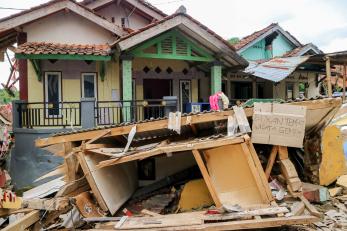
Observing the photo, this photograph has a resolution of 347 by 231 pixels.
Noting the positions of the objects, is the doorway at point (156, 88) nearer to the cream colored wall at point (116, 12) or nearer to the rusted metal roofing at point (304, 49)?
the cream colored wall at point (116, 12)

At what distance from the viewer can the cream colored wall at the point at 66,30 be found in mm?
12797

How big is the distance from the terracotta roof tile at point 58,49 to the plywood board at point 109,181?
4888 mm

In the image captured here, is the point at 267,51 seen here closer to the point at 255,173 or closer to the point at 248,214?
the point at 255,173

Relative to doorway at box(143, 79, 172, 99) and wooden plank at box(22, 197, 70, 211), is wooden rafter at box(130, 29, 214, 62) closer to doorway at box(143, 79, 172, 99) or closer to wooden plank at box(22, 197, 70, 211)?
doorway at box(143, 79, 172, 99)

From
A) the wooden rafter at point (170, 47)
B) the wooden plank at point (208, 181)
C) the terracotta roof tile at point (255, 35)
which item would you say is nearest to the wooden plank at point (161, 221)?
the wooden plank at point (208, 181)

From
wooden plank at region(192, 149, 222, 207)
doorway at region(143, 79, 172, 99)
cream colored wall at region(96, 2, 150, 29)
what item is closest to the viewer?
wooden plank at region(192, 149, 222, 207)

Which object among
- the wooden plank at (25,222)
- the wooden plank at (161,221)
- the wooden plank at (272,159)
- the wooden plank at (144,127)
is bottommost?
the wooden plank at (161,221)

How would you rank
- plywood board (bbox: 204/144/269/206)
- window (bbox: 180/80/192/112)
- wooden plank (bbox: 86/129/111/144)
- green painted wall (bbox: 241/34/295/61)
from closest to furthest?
plywood board (bbox: 204/144/269/206) < wooden plank (bbox: 86/129/111/144) < window (bbox: 180/80/192/112) < green painted wall (bbox: 241/34/295/61)

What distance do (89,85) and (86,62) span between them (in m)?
0.87

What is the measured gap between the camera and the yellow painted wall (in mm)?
13414

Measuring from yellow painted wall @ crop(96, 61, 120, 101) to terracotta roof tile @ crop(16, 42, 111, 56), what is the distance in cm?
145

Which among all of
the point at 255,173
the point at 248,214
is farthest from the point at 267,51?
the point at 248,214

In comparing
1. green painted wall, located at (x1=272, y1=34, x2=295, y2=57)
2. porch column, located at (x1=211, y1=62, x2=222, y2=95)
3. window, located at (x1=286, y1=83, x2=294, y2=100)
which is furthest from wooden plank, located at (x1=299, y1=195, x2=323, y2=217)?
green painted wall, located at (x1=272, y1=34, x2=295, y2=57)

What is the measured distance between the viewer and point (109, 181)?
23.3ft
